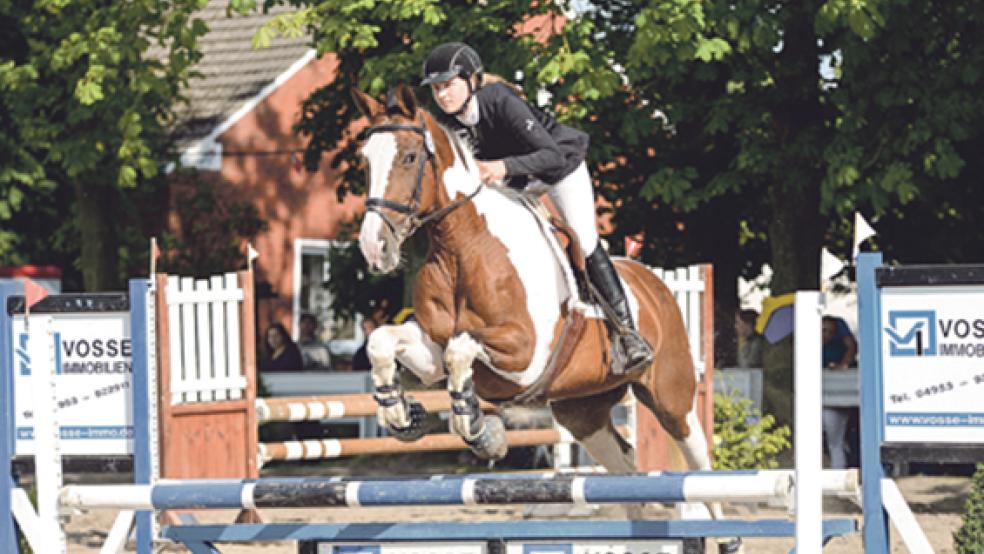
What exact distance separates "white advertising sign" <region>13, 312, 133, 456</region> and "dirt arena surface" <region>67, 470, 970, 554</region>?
2.11m

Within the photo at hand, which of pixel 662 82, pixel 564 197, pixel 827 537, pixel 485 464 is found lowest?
pixel 485 464

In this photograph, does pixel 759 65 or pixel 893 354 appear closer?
pixel 893 354

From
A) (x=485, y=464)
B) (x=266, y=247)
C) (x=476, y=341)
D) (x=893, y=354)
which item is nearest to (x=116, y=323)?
(x=476, y=341)

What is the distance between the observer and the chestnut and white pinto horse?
213 inches

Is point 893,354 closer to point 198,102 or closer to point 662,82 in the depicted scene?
point 662,82

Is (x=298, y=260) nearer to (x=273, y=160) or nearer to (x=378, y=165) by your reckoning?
(x=273, y=160)

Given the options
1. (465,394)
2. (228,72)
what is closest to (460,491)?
(465,394)

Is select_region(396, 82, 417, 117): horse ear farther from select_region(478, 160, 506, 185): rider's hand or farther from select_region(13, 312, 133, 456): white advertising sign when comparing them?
select_region(13, 312, 133, 456): white advertising sign

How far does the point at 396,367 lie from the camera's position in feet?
18.4

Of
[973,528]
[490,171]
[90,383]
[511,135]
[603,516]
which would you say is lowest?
[603,516]

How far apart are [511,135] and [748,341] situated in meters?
7.82

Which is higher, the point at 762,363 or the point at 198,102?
the point at 198,102

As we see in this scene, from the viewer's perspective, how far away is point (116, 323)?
6.82 metres

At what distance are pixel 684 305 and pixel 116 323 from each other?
12.0ft
